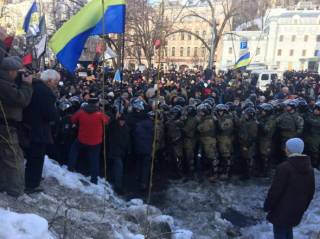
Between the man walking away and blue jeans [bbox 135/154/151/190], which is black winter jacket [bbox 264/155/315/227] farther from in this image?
blue jeans [bbox 135/154/151/190]

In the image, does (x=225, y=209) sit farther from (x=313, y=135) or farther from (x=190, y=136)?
(x=313, y=135)

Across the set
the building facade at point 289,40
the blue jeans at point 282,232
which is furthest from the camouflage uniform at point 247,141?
the building facade at point 289,40

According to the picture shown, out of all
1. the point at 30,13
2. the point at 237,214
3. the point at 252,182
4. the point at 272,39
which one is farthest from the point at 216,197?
the point at 272,39

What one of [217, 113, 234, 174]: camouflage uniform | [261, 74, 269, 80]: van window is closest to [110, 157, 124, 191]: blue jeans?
[217, 113, 234, 174]: camouflage uniform

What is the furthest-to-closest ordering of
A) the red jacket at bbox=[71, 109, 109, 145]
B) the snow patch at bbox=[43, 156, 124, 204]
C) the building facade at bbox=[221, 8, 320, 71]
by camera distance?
1. the building facade at bbox=[221, 8, 320, 71]
2. the red jacket at bbox=[71, 109, 109, 145]
3. the snow patch at bbox=[43, 156, 124, 204]

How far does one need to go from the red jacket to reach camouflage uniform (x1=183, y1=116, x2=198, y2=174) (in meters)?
2.27

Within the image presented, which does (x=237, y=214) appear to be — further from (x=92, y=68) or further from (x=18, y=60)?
(x=92, y=68)

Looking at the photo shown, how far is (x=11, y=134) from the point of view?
16.8 feet

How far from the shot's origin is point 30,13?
18.3 metres

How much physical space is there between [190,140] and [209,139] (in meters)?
0.43

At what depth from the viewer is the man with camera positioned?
194 inches

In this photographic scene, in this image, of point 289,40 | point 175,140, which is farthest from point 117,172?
point 289,40

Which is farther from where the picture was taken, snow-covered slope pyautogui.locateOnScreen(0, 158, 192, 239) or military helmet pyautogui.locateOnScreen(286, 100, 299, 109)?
military helmet pyautogui.locateOnScreen(286, 100, 299, 109)

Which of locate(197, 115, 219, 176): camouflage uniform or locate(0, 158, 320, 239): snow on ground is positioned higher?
locate(197, 115, 219, 176): camouflage uniform
